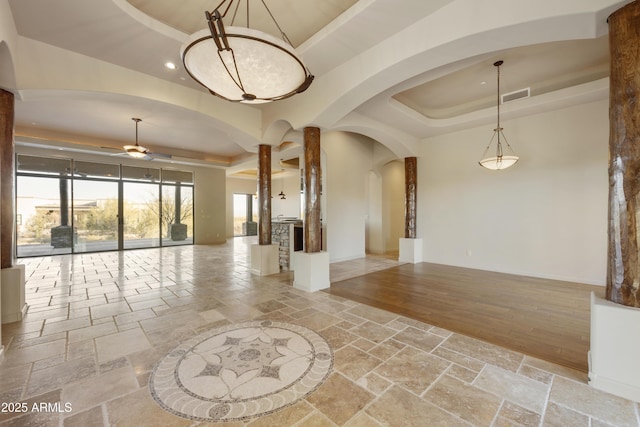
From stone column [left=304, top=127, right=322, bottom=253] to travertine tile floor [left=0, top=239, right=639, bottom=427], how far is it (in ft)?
3.14

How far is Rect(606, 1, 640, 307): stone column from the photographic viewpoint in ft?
6.01

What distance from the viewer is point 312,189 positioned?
4.44 m

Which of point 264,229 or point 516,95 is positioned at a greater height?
point 516,95

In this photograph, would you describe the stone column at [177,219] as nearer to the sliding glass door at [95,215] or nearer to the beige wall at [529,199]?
the sliding glass door at [95,215]

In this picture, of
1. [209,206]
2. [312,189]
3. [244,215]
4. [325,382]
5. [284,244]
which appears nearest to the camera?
[325,382]

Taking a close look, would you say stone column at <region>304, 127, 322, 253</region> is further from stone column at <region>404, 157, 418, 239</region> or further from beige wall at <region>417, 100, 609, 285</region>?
beige wall at <region>417, 100, 609, 285</region>

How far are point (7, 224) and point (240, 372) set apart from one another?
351 centimetres

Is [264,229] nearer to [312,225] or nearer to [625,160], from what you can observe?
[312,225]

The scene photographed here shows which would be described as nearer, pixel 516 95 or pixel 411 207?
pixel 516 95

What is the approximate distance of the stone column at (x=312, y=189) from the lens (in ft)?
14.5

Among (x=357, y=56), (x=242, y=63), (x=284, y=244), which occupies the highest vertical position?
(x=357, y=56)

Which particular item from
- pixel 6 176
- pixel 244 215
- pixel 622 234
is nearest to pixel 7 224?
pixel 6 176

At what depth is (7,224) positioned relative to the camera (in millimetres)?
3135

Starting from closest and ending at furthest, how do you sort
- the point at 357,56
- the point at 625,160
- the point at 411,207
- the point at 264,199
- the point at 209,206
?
the point at 625,160, the point at 357,56, the point at 264,199, the point at 411,207, the point at 209,206
